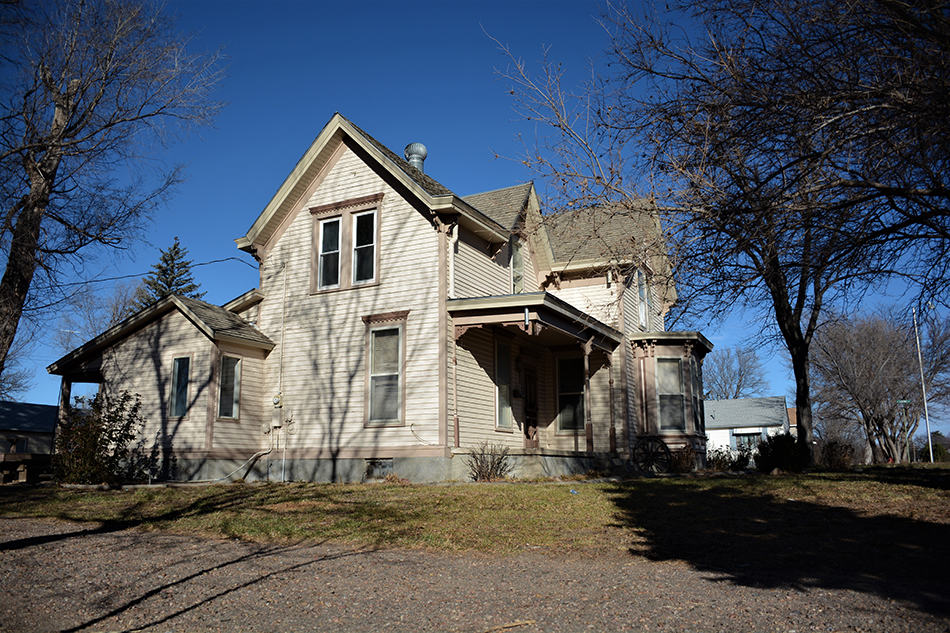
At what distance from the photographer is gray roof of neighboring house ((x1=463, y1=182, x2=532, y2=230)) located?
1952cm

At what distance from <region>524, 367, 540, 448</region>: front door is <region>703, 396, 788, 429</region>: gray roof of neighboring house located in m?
34.2

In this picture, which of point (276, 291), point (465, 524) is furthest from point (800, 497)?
point (276, 291)

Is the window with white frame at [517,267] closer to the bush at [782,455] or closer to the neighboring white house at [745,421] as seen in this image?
the bush at [782,455]

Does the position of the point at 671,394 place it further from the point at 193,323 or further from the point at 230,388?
the point at 193,323

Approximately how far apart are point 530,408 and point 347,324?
18.7 ft

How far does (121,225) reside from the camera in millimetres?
15055

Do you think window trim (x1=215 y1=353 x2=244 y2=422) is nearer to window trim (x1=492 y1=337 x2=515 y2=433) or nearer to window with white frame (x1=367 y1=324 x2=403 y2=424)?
window with white frame (x1=367 y1=324 x2=403 y2=424)

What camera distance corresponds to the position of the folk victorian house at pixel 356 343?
51.8 ft

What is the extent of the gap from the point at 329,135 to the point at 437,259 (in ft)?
14.3

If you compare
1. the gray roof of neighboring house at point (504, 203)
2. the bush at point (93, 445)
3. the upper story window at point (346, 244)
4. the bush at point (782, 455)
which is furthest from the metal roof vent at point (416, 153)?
the bush at point (782, 455)

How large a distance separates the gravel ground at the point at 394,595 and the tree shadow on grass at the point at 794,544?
14.3 inches

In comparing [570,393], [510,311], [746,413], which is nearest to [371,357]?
[510,311]

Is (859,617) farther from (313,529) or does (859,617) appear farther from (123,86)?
(123,86)

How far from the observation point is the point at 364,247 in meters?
17.2
